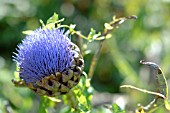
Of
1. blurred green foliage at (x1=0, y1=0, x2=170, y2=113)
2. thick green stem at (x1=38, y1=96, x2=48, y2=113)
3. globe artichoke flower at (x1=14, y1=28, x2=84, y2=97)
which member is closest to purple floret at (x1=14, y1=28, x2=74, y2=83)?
globe artichoke flower at (x1=14, y1=28, x2=84, y2=97)

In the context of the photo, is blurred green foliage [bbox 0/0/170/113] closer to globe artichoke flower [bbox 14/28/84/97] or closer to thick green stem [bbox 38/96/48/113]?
thick green stem [bbox 38/96/48/113]

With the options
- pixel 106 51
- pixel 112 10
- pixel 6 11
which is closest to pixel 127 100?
pixel 106 51

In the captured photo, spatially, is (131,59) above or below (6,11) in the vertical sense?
below

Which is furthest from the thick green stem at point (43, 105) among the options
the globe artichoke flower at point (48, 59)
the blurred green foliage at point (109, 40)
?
the blurred green foliage at point (109, 40)

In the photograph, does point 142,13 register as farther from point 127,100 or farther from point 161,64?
point 127,100

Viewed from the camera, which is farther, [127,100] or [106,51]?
[106,51]

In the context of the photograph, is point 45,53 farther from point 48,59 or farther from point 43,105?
point 43,105

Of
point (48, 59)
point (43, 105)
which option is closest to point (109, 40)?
point (43, 105)
